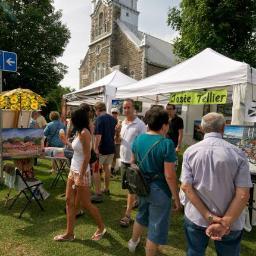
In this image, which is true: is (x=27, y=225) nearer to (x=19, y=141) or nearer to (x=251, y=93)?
(x=19, y=141)

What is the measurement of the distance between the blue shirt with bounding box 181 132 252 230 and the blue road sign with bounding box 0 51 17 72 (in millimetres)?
5395

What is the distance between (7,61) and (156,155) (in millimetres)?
4912

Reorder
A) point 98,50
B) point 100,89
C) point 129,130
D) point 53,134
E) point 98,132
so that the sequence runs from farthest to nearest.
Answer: point 98,50
point 100,89
point 53,134
point 98,132
point 129,130

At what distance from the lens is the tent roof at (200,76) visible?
541 centimetres

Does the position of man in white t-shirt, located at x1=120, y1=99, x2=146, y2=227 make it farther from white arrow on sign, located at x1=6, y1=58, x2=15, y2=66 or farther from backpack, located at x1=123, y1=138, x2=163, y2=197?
white arrow on sign, located at x1=6, y1=58, x2=15, y2=66

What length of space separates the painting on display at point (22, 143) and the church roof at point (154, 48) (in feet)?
75.6

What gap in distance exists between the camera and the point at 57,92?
31688 mm

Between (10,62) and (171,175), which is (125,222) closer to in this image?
(171,175)

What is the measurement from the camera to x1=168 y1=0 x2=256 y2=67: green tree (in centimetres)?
1538

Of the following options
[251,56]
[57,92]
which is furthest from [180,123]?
[57,92]

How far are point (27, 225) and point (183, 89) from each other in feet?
13.0

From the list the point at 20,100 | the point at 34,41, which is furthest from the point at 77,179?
the point at 34,41

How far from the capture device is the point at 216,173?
219 centimetres

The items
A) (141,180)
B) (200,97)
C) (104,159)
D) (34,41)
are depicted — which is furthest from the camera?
(34,41)
